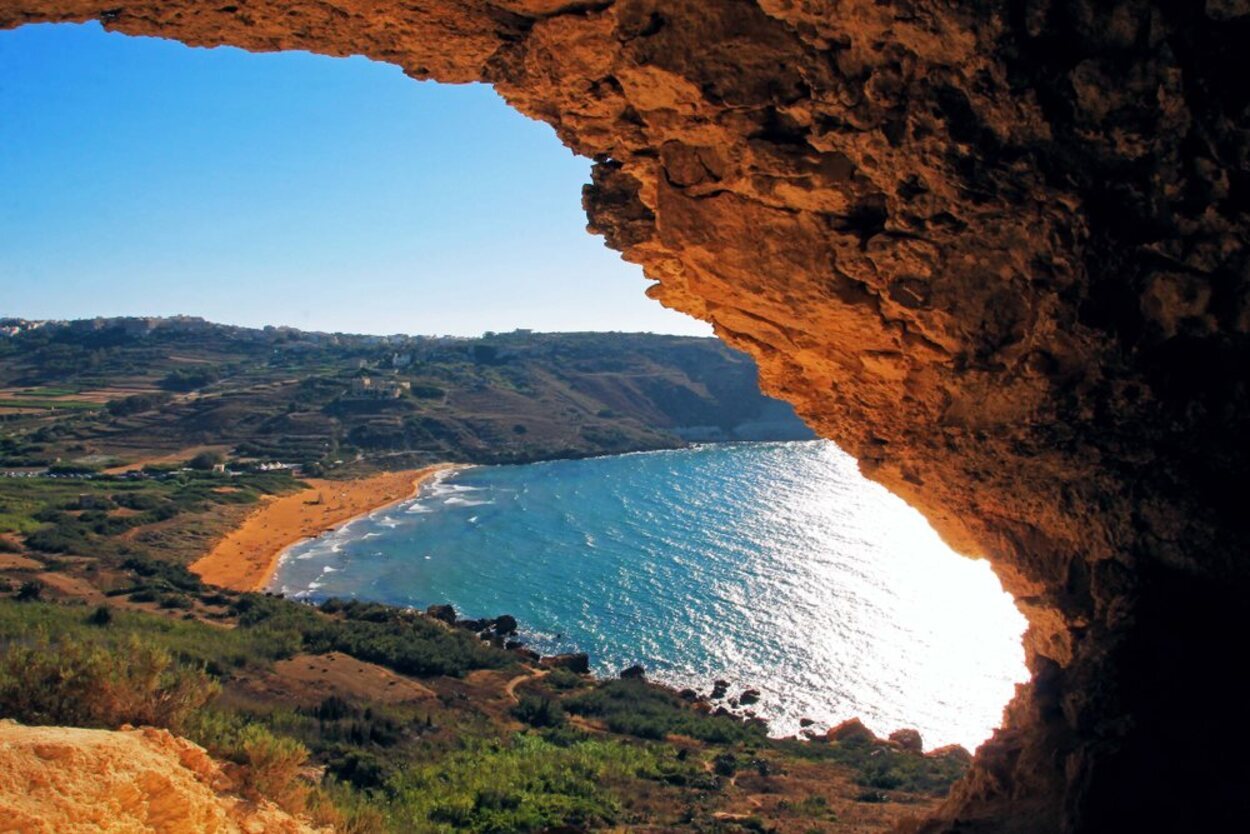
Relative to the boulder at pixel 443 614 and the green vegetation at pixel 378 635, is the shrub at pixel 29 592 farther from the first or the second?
the boulder at pixel 443 614

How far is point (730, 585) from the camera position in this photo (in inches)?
1711

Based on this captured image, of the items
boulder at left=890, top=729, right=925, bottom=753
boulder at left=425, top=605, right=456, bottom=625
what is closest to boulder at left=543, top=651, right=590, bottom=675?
boulder at left=425, top=605, right=456, bottom=625

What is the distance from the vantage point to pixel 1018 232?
534cm

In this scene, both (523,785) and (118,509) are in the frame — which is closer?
(523,785)

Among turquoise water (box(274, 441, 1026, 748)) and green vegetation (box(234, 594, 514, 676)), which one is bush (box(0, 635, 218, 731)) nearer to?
green vegetation (box(234, 594, 514, 676))

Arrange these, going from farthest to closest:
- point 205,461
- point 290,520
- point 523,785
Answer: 1. point 205,461
2. point 290,520
3. point 523,785

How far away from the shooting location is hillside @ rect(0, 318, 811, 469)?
78875 mm

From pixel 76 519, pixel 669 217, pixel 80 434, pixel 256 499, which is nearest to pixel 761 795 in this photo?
pixel 669 217

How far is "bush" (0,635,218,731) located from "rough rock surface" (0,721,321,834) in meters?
1.27

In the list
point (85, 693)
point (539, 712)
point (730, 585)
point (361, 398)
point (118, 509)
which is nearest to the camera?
point (85, 693)

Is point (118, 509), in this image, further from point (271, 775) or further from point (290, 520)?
point (271, 775)

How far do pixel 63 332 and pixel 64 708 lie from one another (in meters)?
155

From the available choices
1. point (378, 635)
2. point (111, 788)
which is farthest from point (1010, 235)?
point (378, 635)

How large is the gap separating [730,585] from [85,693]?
36899 millimetres
